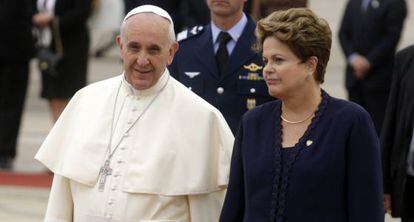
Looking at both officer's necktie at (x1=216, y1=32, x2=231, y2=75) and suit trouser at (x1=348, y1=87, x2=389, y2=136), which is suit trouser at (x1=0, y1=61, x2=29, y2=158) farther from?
officer's necktie at (x1=216, y1=32, x2=231, y2=75)

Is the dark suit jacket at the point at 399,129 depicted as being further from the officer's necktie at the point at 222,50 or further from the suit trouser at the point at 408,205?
the officer's necktie at the point at 222,50

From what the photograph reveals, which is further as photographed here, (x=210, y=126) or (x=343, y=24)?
(x=343, y=24)

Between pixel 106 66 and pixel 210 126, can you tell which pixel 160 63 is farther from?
pixel 106 66

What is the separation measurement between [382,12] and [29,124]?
15.6 ft

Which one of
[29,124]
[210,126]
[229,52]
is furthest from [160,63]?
[29,124]

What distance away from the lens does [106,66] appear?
59.1 ft

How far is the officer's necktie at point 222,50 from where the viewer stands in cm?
686

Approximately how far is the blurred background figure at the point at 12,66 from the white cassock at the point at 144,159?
6168mm

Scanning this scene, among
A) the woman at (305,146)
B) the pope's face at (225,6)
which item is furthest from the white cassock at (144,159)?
the pope's face at (225,6)

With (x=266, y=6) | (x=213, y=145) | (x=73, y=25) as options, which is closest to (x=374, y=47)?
(x=266, y=6)

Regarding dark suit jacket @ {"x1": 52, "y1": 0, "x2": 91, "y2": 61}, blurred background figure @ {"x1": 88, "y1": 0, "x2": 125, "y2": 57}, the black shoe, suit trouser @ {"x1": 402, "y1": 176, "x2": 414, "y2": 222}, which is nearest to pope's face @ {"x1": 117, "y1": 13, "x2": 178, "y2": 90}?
suit trouser @ {"x1": 402, "y1": 176, "x2": 414, "y2": 222}

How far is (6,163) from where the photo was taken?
11.7 meters

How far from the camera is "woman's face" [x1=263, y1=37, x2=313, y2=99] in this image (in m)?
4.82

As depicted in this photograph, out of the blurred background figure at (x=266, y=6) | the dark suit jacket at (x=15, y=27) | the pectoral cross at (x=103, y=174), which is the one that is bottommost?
the pectoral cross at (x=103, y=174)
